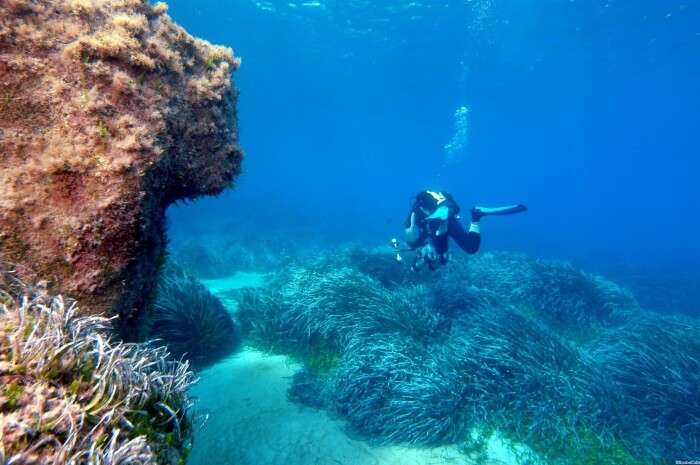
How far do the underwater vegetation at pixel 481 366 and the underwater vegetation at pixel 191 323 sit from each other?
810 millimetres

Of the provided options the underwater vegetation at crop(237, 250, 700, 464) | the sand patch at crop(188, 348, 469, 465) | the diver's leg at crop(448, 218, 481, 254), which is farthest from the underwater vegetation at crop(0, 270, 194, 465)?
the diver's leg at crop(448, 218, 481, 254)

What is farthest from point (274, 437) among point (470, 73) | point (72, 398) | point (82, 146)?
point (470, 73)

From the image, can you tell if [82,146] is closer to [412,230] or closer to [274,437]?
[274,437]

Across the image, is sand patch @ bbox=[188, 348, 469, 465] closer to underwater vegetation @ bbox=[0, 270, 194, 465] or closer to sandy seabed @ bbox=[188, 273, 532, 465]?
sandy seabed @ bbox=[188, 273, 532, 465]

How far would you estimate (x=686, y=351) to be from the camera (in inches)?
290

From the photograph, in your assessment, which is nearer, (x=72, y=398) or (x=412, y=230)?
(x=72, y=398)

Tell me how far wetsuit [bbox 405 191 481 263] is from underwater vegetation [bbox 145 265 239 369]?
519 centimetres

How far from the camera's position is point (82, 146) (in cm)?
227

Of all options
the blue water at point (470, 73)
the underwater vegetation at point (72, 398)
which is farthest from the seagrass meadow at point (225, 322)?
the blue water at point (470, 73)

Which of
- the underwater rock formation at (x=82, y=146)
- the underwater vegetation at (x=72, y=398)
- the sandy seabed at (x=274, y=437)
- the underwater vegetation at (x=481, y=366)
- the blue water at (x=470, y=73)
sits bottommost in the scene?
the sandy seabed at (x=274, y=437)

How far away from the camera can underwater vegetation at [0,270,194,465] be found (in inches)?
54.2

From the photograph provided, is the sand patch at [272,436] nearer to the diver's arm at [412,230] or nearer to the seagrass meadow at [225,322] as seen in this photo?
the seagrass meadow at [225,322]

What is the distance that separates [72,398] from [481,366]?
6014mm

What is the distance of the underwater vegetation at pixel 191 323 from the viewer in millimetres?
6156
